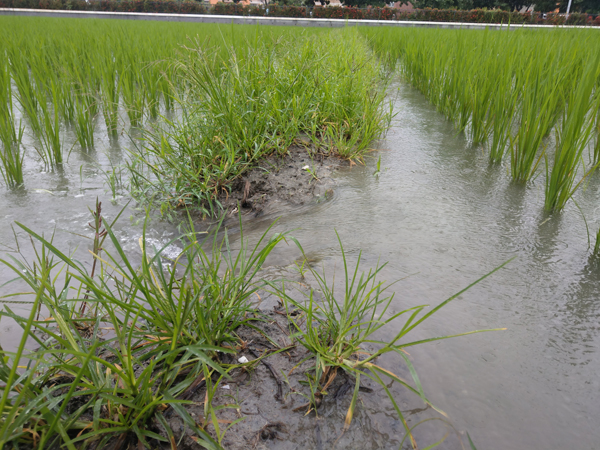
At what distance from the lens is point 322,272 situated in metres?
1.30

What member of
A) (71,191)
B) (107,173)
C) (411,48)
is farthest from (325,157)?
(411,48)

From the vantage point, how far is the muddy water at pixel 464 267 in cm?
81

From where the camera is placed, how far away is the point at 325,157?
236cm

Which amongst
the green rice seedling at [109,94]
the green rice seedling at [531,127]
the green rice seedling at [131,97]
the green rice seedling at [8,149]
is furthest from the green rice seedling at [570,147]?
the green rice seedling at [109,94]

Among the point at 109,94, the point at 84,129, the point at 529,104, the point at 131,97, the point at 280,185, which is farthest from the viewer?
the point at 131,97

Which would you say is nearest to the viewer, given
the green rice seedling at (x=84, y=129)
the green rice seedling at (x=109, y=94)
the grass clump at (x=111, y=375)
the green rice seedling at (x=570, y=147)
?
the grass clump at (x=111, y=375)

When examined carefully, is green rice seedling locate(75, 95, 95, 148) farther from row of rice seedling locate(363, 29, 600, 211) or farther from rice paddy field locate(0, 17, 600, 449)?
row of rice seedling locate(363, 29, 600, 211)

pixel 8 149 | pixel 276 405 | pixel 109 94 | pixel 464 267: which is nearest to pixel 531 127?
pixel 464 267

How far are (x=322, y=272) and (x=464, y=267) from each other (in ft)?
1.63

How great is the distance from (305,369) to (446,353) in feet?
1.23

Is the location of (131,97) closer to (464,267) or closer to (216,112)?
(216,112)

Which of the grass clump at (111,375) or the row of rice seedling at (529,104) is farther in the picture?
the row of rice seedling at (529,104)

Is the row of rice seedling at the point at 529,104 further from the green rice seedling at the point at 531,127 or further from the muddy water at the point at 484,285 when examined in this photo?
the muddy water at the point at 484,285

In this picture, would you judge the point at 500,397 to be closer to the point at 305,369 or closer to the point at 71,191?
the point at 305,369
